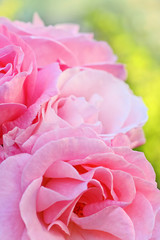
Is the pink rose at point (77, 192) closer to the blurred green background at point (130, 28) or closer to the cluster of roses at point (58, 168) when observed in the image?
the cluster of roses at point (58, 168)

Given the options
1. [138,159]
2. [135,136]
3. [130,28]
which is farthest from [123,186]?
[130,28]

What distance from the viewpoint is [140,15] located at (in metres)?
1.06

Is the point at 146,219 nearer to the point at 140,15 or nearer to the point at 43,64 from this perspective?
the point at 43,64

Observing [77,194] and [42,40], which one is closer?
[77,194]

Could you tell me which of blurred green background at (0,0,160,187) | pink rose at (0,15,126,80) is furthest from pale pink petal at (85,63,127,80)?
blurred green background at (0,0,160,187)

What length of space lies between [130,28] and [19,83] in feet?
1.83

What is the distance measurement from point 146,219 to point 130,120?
0.15m

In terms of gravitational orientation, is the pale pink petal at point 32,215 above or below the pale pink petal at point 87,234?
above

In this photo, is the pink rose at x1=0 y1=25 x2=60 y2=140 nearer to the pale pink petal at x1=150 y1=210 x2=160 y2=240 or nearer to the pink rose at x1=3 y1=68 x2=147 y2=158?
the pink rose at x1=3 y1=68 x2=147 y2=158

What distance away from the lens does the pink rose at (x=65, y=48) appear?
0.51 m

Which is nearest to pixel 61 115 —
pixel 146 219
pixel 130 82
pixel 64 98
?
pixel 64 98

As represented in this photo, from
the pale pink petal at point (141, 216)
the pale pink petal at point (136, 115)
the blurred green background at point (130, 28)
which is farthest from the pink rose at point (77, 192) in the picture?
the blurred green background at point (130, 28)

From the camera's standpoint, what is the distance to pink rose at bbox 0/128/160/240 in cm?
38

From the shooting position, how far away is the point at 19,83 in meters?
0.44
